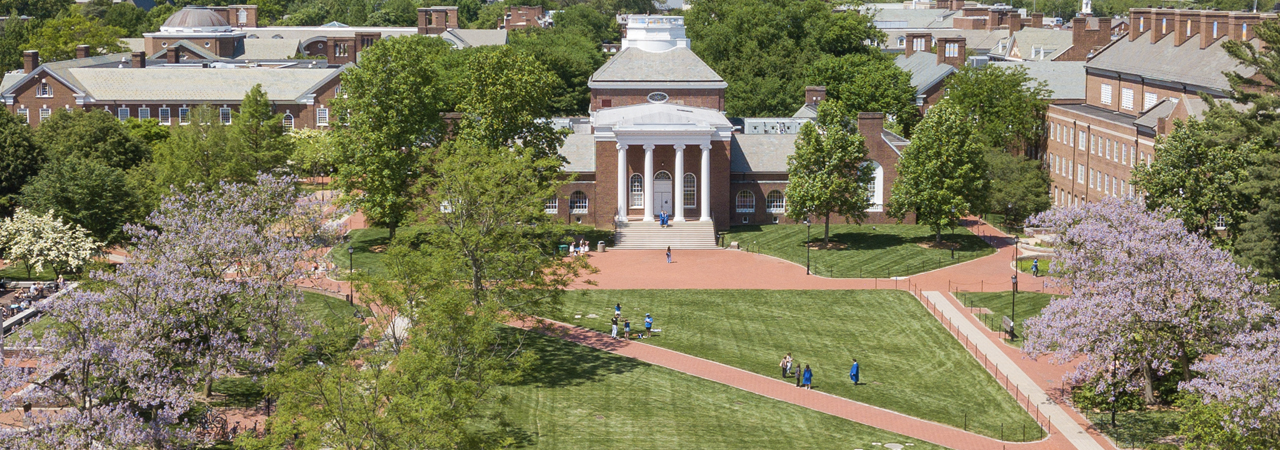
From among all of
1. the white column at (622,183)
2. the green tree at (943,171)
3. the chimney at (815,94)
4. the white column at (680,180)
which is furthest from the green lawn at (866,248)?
the chimney at (815,94)

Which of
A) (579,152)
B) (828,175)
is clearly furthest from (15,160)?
(828,175)

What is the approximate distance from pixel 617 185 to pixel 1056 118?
3259 centimetres

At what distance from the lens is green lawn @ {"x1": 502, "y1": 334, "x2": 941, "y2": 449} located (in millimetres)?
49594

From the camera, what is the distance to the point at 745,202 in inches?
3617

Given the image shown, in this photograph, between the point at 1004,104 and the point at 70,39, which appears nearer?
the point at 1004,104

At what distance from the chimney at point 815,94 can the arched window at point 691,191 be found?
19.6 metres

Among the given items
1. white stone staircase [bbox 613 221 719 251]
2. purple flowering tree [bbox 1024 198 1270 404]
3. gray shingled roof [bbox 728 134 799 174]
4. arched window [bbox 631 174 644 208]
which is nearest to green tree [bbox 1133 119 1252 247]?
purple flowering tree [bbox 1024 198 1270 404]

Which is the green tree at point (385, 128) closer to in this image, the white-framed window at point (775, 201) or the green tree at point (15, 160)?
the green tree at point (15, 160)

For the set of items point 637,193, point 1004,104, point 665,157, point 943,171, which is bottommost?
point 637,193

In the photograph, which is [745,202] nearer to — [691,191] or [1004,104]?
[691,191]

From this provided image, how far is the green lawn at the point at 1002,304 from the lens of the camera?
223ft

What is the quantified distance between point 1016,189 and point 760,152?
15379 millimetres

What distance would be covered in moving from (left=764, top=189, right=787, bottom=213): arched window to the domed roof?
9581 centimetres

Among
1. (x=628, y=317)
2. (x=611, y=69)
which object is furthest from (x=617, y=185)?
(x=628, y=317)
